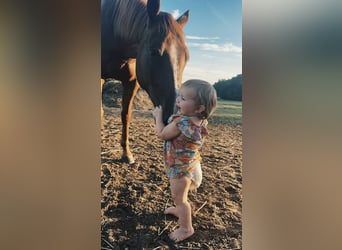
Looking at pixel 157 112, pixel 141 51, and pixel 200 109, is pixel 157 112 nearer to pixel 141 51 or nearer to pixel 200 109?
pixel 200 109

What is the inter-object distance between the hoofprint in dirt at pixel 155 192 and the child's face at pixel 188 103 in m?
0.14

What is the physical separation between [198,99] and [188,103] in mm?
67

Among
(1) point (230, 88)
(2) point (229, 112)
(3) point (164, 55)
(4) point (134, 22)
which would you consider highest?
(4) point (134, 22)

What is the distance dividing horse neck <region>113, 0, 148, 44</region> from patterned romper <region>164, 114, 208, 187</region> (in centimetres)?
58

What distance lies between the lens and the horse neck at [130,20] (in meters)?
1.96

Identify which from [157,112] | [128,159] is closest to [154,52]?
[157,112]

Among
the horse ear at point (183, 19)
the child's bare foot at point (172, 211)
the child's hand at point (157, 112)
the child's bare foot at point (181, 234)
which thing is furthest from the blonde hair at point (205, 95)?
the child's bare foot at point (181, 234)

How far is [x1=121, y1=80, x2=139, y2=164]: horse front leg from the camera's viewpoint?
1974 mm

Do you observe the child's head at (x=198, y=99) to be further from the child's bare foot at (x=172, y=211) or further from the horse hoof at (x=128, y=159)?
the child's bare foot at (x=172, y=211)

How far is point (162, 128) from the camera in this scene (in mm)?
1922
